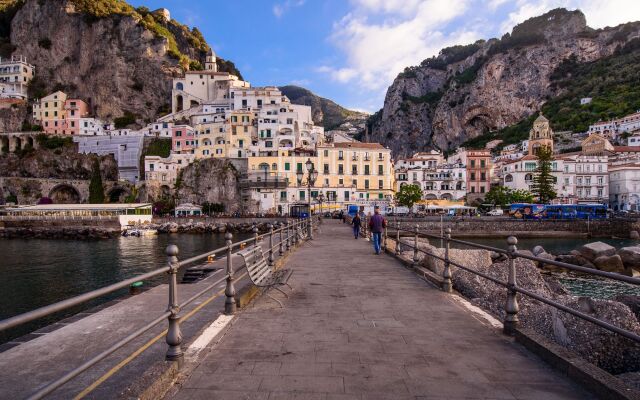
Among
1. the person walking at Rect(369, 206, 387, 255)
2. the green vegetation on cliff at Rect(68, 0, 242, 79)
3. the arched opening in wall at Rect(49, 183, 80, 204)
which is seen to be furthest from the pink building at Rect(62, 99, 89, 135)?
the person walking at Rect(369, 206, 387, 255)

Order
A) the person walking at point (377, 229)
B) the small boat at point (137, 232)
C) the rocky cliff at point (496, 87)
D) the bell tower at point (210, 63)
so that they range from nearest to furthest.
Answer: the person walking at point (377, 229) < the small boat at point (137, 232) < the bell tower at point (210, 63) < the rocky cliff at point (496, 87)

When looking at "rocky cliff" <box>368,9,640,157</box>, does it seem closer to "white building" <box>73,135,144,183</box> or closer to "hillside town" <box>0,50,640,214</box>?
"hillside town" <box>0,50,640,214</box>

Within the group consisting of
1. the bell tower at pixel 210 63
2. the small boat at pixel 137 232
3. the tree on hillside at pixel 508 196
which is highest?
the bell tower at pixel 210 63

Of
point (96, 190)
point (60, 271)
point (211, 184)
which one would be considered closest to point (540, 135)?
point (211, 184)

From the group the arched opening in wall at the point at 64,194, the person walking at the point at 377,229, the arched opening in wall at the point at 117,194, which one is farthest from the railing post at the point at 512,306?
the arched opening in wall at the point at 64,194

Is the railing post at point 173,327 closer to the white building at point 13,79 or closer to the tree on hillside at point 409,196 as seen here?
the tree on hillside at point 409,196

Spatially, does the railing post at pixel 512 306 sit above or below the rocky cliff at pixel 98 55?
below

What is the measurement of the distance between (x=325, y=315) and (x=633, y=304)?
26.8 ft

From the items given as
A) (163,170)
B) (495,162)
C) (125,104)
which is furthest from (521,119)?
(125,104)

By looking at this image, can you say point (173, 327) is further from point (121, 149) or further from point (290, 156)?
point (121, 149)

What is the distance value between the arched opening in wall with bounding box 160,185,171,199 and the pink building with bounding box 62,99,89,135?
33705 mm

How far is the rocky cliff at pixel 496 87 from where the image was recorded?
12288 centimetres

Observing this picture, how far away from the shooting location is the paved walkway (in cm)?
329

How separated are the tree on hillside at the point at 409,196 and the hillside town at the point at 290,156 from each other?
6.63ft
